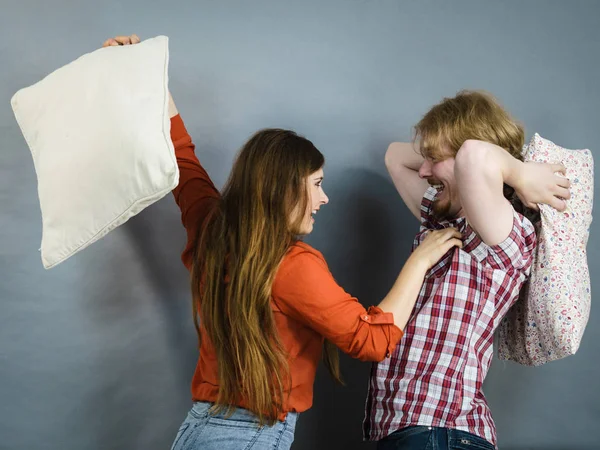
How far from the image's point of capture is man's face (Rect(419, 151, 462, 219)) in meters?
1.41

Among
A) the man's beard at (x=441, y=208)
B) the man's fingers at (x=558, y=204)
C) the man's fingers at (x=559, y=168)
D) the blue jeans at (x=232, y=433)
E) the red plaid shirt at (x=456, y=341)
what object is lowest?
the blue jeans at (x=232, y=433)

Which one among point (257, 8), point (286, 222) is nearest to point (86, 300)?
point (286, 222)

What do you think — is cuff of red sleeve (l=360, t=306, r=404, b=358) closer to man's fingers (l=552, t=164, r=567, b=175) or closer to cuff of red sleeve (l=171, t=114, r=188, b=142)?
man's fingers (l=552, t=164, r=567, b=175)

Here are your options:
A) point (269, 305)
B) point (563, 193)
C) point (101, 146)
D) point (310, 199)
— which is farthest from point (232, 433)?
point (563, 193)

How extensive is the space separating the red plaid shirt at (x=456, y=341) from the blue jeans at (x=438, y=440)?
12 millimetres

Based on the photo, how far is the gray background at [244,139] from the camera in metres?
1.70

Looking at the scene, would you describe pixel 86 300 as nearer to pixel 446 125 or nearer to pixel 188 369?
pixel 188 369

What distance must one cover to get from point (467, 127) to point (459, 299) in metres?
0.36

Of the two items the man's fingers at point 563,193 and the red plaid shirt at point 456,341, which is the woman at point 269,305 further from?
the man's fingers at point 563,193

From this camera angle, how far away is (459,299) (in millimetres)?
1380

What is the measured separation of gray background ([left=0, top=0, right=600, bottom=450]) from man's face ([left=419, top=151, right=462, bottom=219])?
0.39 metres

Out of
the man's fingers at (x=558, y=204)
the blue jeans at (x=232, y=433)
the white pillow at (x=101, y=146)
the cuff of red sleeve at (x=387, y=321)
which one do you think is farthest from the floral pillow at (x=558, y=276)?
the white pillow at (x=101, y=146)

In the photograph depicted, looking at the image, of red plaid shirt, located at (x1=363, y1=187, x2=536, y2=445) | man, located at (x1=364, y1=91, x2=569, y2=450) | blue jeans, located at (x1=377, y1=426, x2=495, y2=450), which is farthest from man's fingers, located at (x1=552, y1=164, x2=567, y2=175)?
blue jeans, located at (x1=377, y1=426, x2=495, y2=450)

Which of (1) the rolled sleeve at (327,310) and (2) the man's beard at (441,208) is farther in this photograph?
(2) the man's beard at (441,208)
